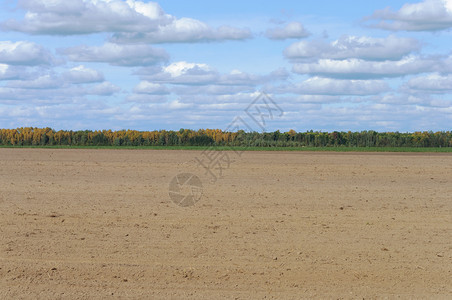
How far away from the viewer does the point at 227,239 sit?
37.9ft

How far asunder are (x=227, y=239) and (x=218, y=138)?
37.0m

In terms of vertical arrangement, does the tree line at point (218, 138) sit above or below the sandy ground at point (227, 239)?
above

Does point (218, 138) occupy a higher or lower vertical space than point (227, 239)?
higher

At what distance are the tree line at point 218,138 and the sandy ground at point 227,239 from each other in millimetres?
24538

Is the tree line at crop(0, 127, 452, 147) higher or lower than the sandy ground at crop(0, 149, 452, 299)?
higher

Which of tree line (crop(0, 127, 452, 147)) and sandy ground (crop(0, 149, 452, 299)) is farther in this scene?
tree line (crop(0, 127, 452, 147))

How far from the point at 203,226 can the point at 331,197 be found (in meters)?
6.08

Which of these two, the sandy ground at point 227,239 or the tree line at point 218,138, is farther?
the tree line at point 218,138

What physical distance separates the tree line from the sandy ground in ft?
80.5

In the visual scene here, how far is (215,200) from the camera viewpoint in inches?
664

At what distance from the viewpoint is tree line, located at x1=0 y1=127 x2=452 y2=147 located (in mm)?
46844

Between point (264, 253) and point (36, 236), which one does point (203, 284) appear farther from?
point (36, 236)

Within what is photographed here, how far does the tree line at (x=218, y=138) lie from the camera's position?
1844 inches

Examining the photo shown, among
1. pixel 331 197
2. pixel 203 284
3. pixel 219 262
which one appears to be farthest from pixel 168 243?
pixel 331 197
